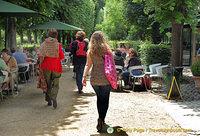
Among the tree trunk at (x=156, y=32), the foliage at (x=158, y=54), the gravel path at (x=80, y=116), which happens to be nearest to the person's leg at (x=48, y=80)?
the gravel path at (x=80, y=116)

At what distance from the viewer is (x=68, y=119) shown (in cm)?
606

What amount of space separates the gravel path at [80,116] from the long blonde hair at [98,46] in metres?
1.39

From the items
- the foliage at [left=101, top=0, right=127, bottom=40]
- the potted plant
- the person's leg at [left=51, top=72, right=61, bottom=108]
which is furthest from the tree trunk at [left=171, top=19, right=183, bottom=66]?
the foliage at [left=101, top=0, right=127, bottom=40]

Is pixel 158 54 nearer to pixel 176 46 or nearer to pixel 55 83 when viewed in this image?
pixel 176 46

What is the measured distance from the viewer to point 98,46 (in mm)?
5148

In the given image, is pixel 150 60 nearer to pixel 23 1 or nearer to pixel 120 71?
pixel 120 71

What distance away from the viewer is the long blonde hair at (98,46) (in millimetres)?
5148

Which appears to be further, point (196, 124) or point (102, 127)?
point (196, 124)

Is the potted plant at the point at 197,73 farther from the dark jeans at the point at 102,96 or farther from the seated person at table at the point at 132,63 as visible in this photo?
the dark jeans at the point at 102,96

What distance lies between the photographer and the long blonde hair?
16.9 feet

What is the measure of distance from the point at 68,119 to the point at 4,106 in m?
2.27

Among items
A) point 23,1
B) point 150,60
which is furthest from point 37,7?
point 150,60

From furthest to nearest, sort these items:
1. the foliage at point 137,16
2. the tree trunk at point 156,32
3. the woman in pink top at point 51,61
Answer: the tree trunk at point 156,32
the foliage at point 137,16
the woman in pink top at point 51,61

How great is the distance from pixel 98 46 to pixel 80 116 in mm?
1895
